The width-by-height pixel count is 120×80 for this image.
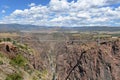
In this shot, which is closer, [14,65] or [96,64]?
[14,65]

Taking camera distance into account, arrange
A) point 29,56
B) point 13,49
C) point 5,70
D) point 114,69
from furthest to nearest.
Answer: point 114,69 < point 29,56 < point 13,49 < point 5,70

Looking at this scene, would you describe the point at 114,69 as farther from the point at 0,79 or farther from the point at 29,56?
the point at 0,79

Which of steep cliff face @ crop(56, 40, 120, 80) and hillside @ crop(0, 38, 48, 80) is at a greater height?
hillside @ crop(0, 38, 48, 80)

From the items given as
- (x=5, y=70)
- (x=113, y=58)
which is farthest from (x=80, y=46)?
(x=5, y=70)

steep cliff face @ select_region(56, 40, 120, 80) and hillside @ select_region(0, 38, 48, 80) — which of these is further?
steep cliff face @ select_region(56, 40, 120, 80)

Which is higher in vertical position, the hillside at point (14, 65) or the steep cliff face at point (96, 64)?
the hillside at point (14, 65)

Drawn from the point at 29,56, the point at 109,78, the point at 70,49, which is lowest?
the point at 109,78

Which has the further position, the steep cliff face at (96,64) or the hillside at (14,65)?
the steep cliff face at (96,64)

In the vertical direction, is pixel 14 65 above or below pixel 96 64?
above
